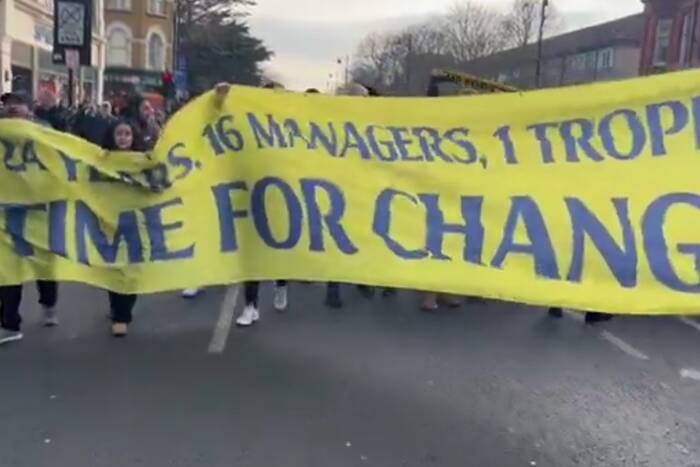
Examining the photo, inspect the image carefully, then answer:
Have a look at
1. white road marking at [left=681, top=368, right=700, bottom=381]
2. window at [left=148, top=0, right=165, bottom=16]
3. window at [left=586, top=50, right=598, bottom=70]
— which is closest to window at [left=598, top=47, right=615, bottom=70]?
window at [left=586, top=50, right=598, bottom=70]

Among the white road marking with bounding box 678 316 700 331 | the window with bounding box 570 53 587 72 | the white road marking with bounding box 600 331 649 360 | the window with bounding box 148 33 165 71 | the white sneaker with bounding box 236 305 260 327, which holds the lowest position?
the white road marking with bounding box 678 316 700 331

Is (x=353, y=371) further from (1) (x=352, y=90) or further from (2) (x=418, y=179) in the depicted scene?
(1) (x=352, y=90)

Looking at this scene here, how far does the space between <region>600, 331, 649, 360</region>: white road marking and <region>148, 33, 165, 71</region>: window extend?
2558 inches

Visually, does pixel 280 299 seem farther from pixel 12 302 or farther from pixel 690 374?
pixel 690 374

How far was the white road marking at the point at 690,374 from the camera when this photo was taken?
591 centimetres

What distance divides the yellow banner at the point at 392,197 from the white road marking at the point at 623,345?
2.13 metres

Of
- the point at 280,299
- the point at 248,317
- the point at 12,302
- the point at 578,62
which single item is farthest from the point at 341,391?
the point at 578,62

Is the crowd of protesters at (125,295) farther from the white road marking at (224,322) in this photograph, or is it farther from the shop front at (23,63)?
the shop front at (23,63)

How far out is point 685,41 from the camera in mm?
40250

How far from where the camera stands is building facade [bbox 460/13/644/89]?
2394 inches

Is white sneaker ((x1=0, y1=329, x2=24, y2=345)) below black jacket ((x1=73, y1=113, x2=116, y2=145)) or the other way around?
below

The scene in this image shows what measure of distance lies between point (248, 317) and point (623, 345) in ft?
9.53

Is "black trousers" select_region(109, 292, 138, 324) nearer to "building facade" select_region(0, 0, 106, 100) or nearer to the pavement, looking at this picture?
the pavement

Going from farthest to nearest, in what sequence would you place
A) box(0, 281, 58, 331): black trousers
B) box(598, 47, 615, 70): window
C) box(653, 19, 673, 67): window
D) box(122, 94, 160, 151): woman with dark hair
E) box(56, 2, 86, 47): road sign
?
box(598, 47, 615, 70): window → box(653, 19, 673, 67): window → box(56, 2, 86, 47): road sign → box(122, 94, 160, 151): woman with dark hair → box(0, 281, 58, 331): black trousers
